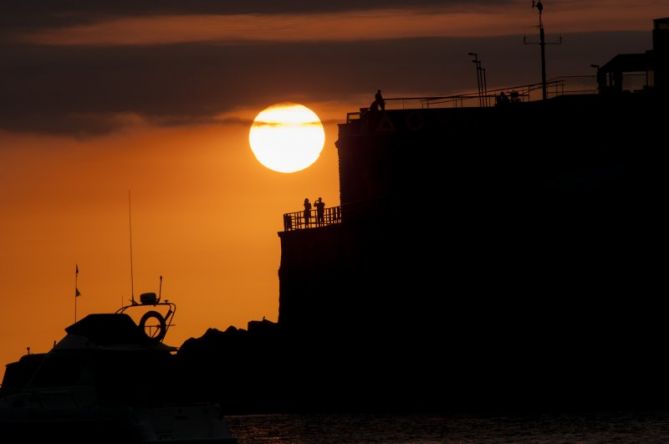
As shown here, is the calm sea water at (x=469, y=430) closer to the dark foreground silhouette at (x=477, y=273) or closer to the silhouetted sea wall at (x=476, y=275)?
the dark foreground silhouette at (x=477, y=273)

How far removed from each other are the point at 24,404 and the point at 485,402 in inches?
1324

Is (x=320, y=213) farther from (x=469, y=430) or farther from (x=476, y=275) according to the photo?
(x=469, y=430)

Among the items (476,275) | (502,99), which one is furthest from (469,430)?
(502,99)

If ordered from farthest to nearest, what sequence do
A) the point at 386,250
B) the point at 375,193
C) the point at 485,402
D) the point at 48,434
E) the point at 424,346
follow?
the point at 375,193
the point at 386,250
the point at 424,346
the point at 485,402
the point at 48,434

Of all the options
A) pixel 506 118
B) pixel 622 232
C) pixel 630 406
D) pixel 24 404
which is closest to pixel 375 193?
pixel 506 118

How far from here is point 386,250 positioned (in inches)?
3477

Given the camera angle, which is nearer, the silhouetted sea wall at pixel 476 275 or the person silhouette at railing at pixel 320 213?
the silhouetted sea wall at pixel 476 275

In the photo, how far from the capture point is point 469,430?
203ft

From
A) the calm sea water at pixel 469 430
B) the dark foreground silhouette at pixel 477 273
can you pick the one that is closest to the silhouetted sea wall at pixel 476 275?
the dark foreground silhouette at pixel 477 273

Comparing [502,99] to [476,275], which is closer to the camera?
[476,275]

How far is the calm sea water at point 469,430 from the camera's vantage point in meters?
57.5

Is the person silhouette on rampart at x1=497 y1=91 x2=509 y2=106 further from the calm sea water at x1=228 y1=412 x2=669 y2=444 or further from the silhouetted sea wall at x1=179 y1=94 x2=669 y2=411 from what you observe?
the calm sea water at x1=228 y1=412 x2=669 y2=444

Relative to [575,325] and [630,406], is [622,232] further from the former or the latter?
[630,406]

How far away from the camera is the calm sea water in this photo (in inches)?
2264
